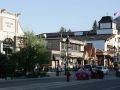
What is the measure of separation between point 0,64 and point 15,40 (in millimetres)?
17655

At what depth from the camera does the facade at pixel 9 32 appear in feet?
226

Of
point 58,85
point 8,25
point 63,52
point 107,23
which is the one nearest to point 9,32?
point 8,25

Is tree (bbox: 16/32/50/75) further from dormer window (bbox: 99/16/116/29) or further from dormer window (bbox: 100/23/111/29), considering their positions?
dormer window (bbox: 100/23/111/29)

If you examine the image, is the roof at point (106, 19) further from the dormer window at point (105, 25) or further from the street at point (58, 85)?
the street at point (58, 85)

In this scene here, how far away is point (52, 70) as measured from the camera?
7956 centimetres

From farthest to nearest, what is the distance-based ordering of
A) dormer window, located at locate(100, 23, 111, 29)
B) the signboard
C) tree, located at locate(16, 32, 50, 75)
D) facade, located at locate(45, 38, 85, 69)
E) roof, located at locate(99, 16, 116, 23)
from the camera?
roof, located at locate(99, 16, 116, 23) < dormer window, located at locate(100, 23, 111, 29) < facade, located at locate(45, 38, 85, 69) < the signboard < tree, located at locate(16, 32, 50, 75)

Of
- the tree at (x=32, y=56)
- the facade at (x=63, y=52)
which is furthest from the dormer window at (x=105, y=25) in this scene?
the tree at (x=32, y=56)

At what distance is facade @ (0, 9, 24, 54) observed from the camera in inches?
2714

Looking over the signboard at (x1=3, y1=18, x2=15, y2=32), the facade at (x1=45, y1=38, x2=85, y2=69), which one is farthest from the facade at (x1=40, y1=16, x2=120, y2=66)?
the signboard at (x1=3, y1=18, x2=15, y2=32)

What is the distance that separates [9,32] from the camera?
232 ft

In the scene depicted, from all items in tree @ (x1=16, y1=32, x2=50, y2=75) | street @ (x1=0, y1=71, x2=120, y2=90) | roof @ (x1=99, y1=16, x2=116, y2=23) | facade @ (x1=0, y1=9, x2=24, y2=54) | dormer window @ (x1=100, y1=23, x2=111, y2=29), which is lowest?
street @ (x1=0, y1=71, x2=120, y2=90)

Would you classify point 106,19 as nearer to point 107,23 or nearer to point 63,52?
point 107,23

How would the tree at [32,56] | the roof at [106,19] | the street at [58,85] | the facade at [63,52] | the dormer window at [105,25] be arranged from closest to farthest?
the street at [58,85]
the tree at [32,56]
the facade at [63,52]
the dormer window at [105,25]
the roof at [106,19]

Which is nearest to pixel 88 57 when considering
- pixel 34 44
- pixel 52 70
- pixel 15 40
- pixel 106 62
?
pixel 106 62
